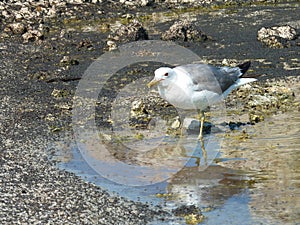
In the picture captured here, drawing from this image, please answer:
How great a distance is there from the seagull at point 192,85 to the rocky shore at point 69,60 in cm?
136

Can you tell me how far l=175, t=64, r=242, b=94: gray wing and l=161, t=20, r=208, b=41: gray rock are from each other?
4.41 m

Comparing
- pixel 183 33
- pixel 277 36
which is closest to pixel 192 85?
pixel 277 36

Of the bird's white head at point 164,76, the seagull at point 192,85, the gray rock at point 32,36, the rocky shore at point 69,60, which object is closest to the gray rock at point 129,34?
the rocky shore at point 69,60

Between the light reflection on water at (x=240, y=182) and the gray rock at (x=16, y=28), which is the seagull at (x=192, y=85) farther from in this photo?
the gray rock at (x=16, y=28)

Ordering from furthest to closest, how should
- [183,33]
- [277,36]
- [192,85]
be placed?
[183,33]
[277,36]
[192,85]

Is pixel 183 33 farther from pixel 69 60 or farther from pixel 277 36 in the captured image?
pixel 69 60

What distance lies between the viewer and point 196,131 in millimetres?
8828

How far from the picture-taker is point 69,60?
12172mm

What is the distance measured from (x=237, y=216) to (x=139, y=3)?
444 inches

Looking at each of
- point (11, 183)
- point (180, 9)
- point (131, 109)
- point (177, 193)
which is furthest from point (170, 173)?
point (180, 9)

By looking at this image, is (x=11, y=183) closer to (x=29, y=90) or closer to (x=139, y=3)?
(x=29, y=90)

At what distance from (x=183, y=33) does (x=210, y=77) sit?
4916mm

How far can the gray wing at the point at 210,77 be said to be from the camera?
852 centimetres

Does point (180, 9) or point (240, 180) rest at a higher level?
point (240, 180)
